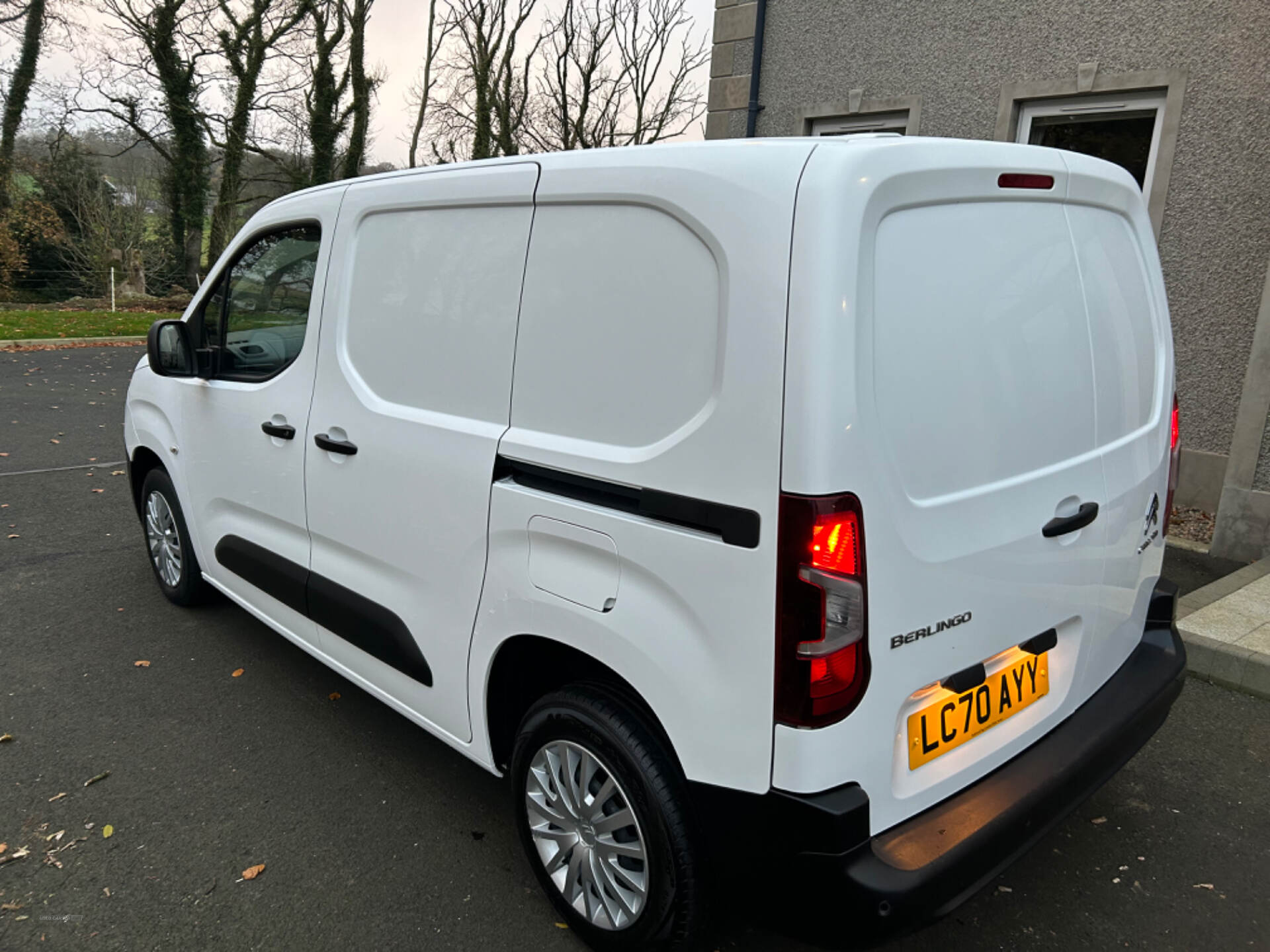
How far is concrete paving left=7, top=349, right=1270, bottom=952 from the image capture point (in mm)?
2248

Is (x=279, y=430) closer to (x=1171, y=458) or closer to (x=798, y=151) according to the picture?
(x=798, y=151)

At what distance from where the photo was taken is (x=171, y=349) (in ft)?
11.8

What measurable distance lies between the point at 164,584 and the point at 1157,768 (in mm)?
4443

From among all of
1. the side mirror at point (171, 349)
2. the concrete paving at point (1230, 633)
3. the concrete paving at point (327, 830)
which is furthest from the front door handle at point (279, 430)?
→ the concrete paving at point (1230, 633)

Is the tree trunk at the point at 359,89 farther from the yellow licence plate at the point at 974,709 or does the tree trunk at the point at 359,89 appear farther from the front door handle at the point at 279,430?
the yellow licence plate at the point at 974,709

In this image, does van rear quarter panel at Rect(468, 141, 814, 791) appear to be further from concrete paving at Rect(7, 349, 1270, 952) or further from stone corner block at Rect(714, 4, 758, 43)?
stone corner block at Rect(714, 4, 758, 43)

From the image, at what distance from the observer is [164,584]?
14.2ft

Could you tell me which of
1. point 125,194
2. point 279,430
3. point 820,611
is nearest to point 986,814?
point 820,611

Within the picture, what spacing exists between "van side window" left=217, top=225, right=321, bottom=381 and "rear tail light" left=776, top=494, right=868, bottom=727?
6.84 feet

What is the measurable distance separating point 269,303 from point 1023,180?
Result: 8.57 ft

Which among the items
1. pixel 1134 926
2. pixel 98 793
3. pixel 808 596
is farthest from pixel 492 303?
pixel 1134 926

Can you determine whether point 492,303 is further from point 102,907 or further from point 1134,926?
point 1134,926

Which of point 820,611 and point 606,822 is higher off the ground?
point 820,611

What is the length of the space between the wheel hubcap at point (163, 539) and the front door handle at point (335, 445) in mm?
1688
